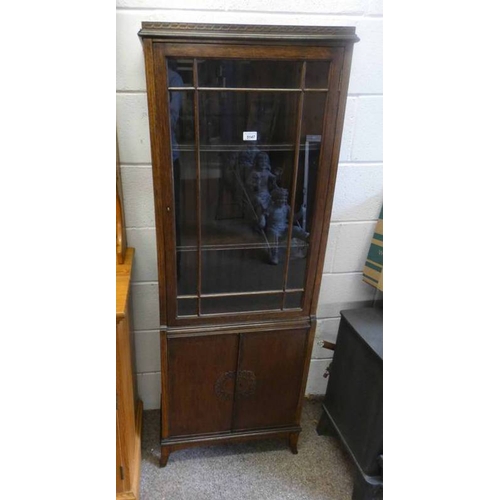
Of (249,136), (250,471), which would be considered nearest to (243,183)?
(249,136)

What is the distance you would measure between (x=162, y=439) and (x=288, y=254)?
2.77 feet

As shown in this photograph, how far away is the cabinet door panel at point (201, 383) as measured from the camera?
4.44 ft

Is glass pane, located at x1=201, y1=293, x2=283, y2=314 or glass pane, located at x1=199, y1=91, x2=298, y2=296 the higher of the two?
glass pane, located at x1=199, y1=91, x2=298, y2=296

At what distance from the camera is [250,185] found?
4.14 ft

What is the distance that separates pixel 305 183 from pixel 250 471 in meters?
1.14

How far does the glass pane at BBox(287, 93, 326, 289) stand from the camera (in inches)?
44.7

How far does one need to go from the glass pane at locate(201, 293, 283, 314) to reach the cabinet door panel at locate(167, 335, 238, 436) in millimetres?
96

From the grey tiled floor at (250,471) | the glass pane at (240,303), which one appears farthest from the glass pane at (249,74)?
the grey tiled floor at (250,471)

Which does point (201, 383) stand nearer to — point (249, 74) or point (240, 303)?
point (240, 303)

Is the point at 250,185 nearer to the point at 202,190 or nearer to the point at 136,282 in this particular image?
the point at 202,190

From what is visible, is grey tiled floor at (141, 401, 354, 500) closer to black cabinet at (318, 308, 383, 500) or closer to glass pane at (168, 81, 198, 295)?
black cabinet at (318, 308, 383, 500)

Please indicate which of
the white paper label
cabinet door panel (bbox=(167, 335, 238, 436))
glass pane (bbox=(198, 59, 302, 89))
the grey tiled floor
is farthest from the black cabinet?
glass pane (bbox=(198, 59, 302, 89))

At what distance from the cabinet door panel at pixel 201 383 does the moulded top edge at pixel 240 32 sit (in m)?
0.90

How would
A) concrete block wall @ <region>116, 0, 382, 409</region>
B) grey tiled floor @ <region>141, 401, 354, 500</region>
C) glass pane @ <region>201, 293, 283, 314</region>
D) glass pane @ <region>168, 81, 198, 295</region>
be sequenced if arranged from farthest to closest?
grey tiled floor @ <region>141, 401, 354, 500</region> → glass pane @ <region>201, 293, 283, 314</region> → concrete block wall @ <region>116, 0, 382, 409</region> → glass pane @ <region>168, 81, 198, 295</region>
